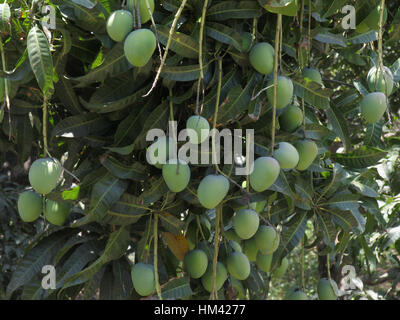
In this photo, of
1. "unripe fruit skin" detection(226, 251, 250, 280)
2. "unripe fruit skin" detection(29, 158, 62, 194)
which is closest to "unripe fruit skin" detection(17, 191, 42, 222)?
"unripe fruit skin" detection(29, 158, 62, 194)

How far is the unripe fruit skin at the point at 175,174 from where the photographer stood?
0.98 meters

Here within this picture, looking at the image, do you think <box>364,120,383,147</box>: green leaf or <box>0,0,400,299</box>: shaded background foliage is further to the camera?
<box>364,120,383,147</box>: green leaf

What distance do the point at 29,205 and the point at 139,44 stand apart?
1.50 feet

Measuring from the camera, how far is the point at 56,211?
1.13 metres

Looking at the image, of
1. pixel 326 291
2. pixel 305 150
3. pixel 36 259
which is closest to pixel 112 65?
pixel 305 150

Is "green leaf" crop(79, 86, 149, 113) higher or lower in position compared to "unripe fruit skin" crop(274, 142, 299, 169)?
higher

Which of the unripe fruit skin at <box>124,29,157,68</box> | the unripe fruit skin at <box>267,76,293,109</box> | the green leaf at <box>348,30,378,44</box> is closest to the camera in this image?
the unripe fruit skin at <box>124,29,157,68</box>

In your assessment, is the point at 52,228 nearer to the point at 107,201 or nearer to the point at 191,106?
the point at 107,201

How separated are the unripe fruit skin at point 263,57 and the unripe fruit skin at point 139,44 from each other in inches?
8.1

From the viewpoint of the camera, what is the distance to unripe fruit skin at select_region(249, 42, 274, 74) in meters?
1.01

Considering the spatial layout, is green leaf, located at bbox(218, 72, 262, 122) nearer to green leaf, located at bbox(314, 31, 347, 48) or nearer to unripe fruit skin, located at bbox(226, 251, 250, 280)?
green leaf, located at bbox(314, 31, 347, 48)

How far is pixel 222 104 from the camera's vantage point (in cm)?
103

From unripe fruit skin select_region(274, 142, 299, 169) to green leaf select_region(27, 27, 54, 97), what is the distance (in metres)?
0.42

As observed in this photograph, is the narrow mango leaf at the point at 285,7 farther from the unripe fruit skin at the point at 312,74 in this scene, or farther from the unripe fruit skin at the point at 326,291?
the unripe fruit skin at the point at 326,291
